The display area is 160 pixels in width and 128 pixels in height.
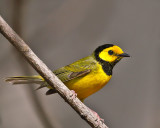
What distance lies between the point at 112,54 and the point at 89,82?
60 cm

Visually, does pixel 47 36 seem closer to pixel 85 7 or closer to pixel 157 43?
pixel 85 7

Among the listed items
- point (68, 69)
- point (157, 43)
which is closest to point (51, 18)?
point (68, 69)

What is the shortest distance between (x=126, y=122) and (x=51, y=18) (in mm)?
2528

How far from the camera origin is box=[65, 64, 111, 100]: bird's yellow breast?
4.08 meters

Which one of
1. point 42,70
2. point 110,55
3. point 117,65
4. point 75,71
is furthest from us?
point 117,65

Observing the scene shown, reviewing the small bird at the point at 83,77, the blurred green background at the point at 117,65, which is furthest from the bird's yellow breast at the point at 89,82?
the blurred green background at the point at 117,65

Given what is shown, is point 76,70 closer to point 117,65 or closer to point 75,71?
point 75,71

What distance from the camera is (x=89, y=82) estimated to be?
4082 mm

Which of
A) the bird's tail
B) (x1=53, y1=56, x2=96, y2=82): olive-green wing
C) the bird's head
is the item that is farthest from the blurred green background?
the bird's tail

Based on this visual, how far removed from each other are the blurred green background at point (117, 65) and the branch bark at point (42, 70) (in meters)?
2.07

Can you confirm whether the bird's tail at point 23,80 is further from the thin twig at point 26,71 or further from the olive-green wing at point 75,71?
the olive-green wing at point 75,71

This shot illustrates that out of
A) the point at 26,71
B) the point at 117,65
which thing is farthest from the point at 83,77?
the point at 117,65

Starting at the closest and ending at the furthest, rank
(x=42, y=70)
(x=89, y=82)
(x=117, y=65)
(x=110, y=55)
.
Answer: (x=42, y=70) < (x=89, y=82) < (x=110, y=55) < (x=117, y=65)

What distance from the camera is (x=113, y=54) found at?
4434mm
